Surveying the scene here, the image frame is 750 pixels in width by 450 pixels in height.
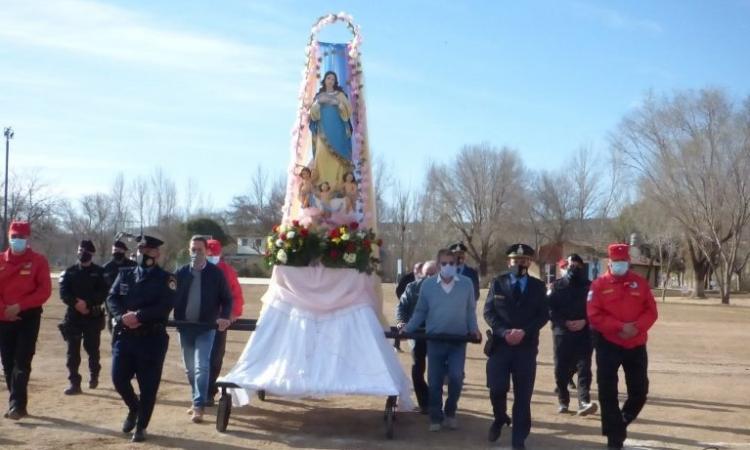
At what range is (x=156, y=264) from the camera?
8.66 m

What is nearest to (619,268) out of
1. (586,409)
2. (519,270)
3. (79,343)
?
(519,270)

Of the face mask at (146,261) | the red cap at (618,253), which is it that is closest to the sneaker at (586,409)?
the red cap at (618,253)

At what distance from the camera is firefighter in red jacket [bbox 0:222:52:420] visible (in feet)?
31.0

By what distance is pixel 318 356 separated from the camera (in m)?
9.16

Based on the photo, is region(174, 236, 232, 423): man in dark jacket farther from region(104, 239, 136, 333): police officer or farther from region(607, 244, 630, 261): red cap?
region(607, 244, 630, 261): red cap

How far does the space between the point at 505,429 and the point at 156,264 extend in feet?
14.0

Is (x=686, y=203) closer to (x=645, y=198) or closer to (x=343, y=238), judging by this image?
(x=645, y=198)

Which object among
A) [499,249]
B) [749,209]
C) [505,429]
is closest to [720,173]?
[749,209]

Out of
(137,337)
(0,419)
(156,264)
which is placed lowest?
(0,419)

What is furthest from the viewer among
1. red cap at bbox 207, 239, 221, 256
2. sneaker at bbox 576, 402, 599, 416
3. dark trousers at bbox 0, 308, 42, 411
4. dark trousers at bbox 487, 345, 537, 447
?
red cap at bbox 207, 239, 221, 256

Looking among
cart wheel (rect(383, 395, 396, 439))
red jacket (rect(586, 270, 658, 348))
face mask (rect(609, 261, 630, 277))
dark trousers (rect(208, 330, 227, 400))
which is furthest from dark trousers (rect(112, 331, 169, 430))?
face mask (rect(609, 261, 630, 277))

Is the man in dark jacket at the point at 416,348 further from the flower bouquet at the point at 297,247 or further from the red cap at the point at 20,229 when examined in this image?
the red cap at the point at 20,229

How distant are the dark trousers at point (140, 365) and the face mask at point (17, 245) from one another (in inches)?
80.2

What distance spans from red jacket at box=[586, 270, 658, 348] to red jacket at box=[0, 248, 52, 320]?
5.97 metres
